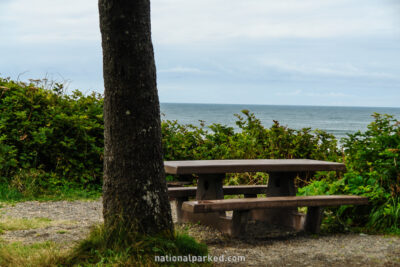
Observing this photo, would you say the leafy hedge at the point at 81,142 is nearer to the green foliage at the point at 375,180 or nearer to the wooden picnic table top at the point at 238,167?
the green foliage at the point at 375,180

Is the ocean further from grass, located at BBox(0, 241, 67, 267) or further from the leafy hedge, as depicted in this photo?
grass, located at BBox(0, 241, 67, 267)

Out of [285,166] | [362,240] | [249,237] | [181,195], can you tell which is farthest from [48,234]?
[362,240]

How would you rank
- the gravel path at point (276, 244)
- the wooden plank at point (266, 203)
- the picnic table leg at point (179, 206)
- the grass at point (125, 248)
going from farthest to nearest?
the picnic table leg at point (179, 206), the wooden plank at point (266, 203), the gravel path at point (276, 244), the grass at point (125, 248)

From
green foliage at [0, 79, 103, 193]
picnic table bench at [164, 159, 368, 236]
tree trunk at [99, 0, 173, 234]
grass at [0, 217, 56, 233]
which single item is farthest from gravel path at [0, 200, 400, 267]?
green foliage at [0, 79, 103, 193]

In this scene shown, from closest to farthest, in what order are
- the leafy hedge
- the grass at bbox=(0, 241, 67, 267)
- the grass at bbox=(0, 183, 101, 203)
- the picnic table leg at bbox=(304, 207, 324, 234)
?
1. the grass at bbox=(0, 241, 67, 267)
2. the picnic table leg at bbox=(304, 207, 324, 234)
3. the grass at bbox=(0, 183, 101, 203)
4. the leafy hedge

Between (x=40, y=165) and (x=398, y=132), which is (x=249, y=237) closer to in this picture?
(x=398, y=132)

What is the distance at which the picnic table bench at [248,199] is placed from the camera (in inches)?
199

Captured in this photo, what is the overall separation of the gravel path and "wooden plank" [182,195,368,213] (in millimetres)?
394

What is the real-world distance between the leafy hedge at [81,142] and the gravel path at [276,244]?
3.99 feet

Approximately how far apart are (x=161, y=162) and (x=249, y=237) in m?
1.80

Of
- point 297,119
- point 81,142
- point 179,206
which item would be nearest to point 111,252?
point 179,206

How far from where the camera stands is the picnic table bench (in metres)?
5.05

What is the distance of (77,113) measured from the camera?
29.8 feet

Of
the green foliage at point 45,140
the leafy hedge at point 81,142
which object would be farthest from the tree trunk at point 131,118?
the green foliage at point 45,140
